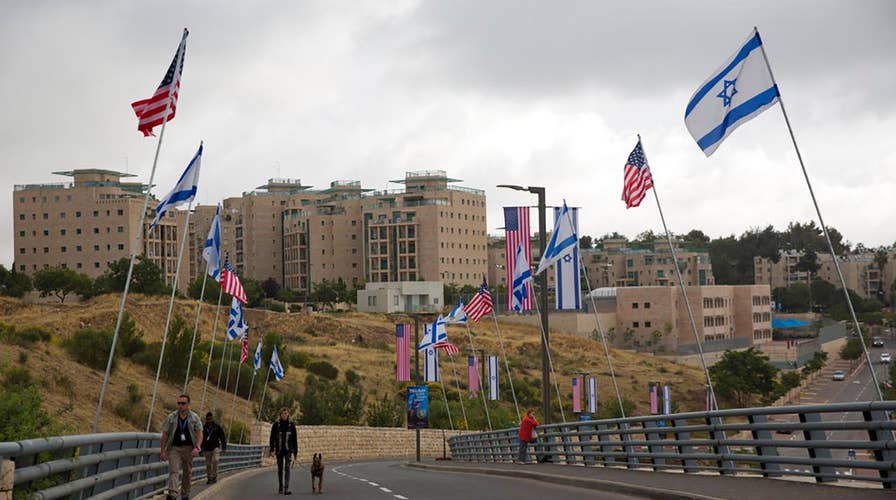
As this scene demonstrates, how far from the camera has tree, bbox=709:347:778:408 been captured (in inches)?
4680

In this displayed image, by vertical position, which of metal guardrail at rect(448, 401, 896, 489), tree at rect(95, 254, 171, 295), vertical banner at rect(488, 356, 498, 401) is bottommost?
metal guardrail at rect(448, 401, 896, 489)

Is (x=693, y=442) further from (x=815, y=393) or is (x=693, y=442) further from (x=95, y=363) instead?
Answer: (x=815, y=393)

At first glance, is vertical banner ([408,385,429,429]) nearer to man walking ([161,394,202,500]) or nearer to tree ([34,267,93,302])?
man walking ([161,394,202,500])

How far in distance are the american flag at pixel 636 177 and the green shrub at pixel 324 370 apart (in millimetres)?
71800

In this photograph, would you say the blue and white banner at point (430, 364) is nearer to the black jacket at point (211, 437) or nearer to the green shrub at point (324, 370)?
the black jacket at point (211, 437)

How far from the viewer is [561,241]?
34312mm

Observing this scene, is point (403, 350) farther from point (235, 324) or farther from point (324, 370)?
point (324, 370)

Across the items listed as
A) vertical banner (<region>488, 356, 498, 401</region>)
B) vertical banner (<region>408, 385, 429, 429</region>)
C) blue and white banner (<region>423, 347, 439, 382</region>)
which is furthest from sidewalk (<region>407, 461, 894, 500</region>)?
vertical banner (<region>488, 356, 498, 401</region>)

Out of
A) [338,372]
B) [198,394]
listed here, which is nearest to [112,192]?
[338,372]

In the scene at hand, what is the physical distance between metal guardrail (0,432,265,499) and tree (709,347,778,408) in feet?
334

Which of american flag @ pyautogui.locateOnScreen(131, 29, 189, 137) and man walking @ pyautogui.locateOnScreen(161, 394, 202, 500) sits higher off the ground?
american flag @ pyautogui.locateOnScreen(131, 29, 189, 137)

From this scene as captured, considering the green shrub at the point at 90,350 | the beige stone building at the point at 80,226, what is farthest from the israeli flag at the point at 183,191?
the beige stone building at the point at 80,226

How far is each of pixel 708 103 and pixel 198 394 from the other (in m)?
56.7

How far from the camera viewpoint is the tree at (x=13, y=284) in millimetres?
150375
